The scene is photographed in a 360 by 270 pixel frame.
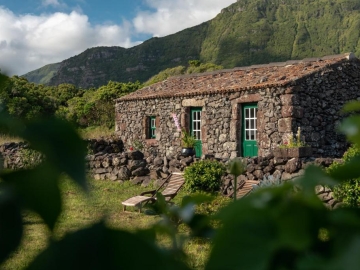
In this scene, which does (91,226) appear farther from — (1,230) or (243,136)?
(243,136)

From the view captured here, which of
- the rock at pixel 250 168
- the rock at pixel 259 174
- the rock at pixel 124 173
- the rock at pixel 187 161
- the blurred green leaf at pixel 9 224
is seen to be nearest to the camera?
the blurred green leaf at pixel 9 224

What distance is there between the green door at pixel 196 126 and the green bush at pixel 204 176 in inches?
187

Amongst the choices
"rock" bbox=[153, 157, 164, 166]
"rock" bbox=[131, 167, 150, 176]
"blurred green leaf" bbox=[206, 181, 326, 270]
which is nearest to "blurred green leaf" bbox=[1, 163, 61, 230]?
"blurred green leaf" bbox=[206, 181, 326, 270]

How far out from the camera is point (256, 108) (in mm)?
13492

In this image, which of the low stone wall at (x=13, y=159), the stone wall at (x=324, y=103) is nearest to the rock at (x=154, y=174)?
the stone wall at (x=324, y=103)

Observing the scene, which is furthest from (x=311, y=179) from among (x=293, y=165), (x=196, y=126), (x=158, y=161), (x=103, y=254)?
(x=196, y=126)

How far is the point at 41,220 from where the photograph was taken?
1.53 feet

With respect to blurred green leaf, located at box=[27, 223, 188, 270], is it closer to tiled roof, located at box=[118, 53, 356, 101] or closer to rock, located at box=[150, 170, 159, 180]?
rock, located at box=[150, 170, 159, 180]

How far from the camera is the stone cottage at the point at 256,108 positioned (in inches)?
503

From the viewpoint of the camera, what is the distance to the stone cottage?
1278cm

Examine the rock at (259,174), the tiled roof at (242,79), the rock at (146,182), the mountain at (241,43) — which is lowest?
the rock at (146,182)

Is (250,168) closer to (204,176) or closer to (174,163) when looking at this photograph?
(204,176)

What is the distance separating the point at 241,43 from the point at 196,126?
56.2m

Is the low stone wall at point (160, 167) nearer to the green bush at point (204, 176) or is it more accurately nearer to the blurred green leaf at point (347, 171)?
the green bush at point (204, 176)
